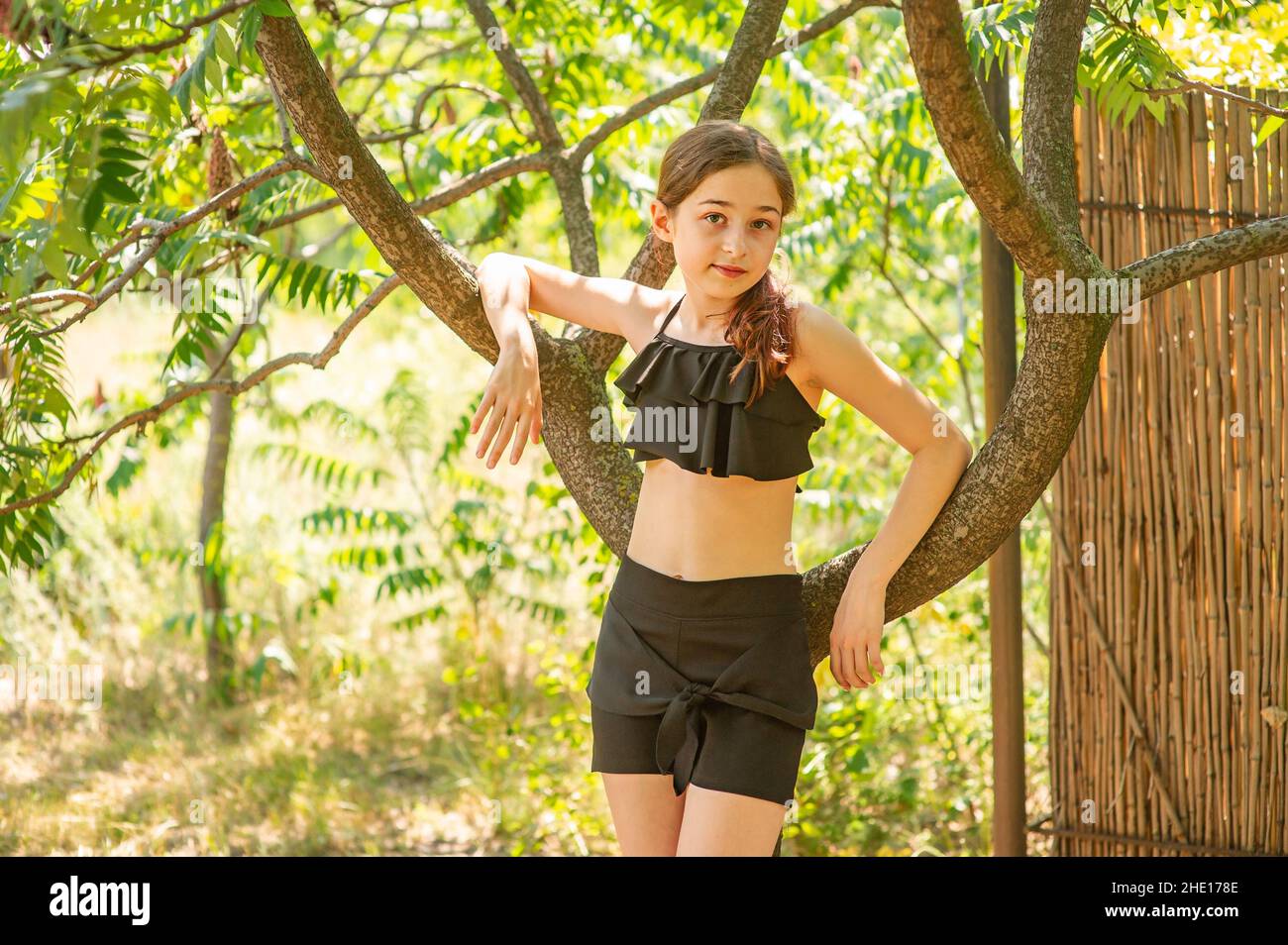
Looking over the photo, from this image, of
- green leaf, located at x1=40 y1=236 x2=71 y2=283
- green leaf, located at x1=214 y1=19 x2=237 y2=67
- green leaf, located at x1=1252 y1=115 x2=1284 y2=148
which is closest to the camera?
green leaf, located at x1=40 y1=236 x2=71 y2=283

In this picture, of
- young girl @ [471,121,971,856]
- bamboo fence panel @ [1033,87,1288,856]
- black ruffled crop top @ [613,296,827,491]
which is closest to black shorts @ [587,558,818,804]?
young girl @ [471,121,971,856]

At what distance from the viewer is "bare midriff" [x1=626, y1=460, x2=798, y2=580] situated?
82.7 inches

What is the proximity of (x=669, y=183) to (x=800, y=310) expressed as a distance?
34 centimetres

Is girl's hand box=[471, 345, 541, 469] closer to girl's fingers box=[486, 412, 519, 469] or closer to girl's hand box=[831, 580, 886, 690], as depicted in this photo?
girl's fingers box=[486, 412, 519, 469]

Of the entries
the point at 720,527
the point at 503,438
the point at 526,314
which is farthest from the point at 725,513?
the point at 526,314

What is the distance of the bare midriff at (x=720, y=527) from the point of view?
6.89 feet

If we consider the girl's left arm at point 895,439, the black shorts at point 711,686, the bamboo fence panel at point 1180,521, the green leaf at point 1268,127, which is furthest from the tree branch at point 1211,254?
the black shorts at point 711,686

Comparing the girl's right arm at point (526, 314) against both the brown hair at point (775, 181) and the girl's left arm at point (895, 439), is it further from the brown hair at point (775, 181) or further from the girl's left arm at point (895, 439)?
the girl's left arm at point (895, 439)

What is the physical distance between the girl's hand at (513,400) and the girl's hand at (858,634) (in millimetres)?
657

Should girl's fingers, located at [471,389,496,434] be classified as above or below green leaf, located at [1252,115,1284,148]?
below

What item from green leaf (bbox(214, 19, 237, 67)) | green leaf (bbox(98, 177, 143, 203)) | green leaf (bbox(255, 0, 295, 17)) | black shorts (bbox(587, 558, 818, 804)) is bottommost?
black shorts (bbox(587, 558, 818, 804))
